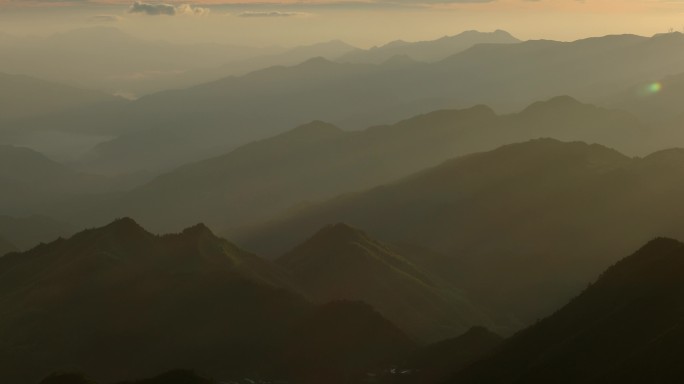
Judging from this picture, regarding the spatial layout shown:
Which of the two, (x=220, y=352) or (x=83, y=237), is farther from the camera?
(x=83, y=237)

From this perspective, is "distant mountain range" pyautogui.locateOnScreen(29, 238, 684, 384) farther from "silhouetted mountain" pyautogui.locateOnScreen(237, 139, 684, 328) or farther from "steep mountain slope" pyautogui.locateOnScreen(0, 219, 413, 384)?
"silhouetted mountain" pyautogui.locateOnScreen(237, 139, 684, 328)

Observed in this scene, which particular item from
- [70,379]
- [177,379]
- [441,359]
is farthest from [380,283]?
[70,379]

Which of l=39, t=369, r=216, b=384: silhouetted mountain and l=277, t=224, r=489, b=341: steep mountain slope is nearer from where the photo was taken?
l=39, t=369, r=216, b=384: silhouetted mountain

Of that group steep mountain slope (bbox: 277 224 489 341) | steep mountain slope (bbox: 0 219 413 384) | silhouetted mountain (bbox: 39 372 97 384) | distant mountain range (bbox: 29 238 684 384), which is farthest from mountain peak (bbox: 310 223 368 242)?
silhouetted mountain (bbox: 39 372 97 384)

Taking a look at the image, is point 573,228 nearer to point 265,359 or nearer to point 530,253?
point 530,253

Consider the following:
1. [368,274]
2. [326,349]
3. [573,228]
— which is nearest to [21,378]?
[326,349]

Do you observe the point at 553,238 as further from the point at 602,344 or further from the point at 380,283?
the point at 602,344
